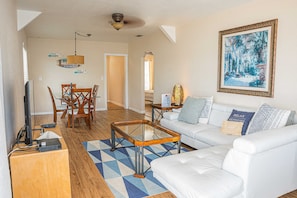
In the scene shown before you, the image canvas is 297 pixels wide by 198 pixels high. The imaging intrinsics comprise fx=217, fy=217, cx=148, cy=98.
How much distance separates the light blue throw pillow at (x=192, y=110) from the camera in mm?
3773

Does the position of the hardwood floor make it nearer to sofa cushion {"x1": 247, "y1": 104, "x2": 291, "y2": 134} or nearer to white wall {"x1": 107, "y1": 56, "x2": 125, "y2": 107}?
sofa cushion {"x1": 247, "y1": 104, "x2": 291, "y2": 134}

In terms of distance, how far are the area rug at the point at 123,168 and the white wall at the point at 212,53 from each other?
4.98 feet

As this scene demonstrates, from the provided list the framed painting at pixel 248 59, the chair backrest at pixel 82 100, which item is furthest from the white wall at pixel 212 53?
the chair backrest at pixel 82 100

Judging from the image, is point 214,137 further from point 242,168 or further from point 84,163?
point 84,163

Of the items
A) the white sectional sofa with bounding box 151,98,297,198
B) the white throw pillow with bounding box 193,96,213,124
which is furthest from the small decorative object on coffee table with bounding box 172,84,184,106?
the white sectional sofa with bounding box 151,98,297,198

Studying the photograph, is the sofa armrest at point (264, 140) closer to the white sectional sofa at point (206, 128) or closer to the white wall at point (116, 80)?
the white sectional sofa at point (206, 128)

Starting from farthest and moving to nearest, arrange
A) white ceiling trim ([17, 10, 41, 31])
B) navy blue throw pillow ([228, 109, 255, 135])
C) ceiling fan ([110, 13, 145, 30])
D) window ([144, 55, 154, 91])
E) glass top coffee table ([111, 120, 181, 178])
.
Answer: window ([144, 55, 154, 91])
ceiling fan ([110, 13, 145, 30])
white ceiling trim ([17, 10, 41, 31])
navy blue throw pillow ([228, 109, 255, 135])
glass top coffee table ([111, 120, 181, 178])

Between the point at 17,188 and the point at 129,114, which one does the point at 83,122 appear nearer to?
the point at 129,114

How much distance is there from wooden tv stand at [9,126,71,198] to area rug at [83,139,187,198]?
634 mm

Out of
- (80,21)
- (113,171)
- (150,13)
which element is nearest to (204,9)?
(150,13)

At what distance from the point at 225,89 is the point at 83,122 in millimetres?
3737

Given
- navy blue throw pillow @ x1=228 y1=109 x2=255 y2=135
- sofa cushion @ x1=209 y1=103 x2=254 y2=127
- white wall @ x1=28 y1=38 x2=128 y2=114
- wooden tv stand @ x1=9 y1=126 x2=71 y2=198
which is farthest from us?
white wall @ x1=28 y1=38 x2=128 y2=114

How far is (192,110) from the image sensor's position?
383 centimetres

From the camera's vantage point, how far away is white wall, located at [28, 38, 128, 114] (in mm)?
6828
